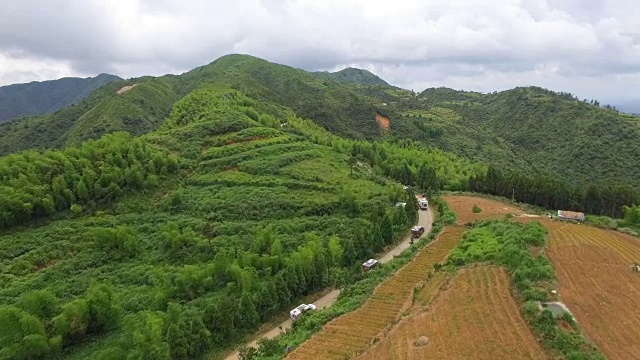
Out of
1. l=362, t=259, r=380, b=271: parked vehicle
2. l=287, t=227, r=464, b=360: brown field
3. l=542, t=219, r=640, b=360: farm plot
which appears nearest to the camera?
l=542, t=219, r=640, b=360: farm plot

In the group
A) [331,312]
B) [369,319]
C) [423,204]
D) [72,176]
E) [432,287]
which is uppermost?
[72,176]

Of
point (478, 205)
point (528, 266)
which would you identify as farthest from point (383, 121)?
point (528, 266)

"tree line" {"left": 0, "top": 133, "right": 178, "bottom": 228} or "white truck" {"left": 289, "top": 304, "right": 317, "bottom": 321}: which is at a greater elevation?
"tree line" {"left": 0, "top": 133, "right": 178, "bottom": 228}

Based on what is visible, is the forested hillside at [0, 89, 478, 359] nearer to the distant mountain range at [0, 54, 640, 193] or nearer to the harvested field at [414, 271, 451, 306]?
the harvested field at [414, 271, 451, 306]

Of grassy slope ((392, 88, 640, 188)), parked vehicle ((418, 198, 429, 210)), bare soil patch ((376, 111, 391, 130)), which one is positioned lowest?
parked vehicle ((418, 198, 429, 210))

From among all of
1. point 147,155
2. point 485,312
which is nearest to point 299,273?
point 485,312

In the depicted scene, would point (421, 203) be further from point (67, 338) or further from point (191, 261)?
point (67, 338)

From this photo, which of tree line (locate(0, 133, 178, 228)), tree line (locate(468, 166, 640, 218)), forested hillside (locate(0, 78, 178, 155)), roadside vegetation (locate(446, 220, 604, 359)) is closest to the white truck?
roadside vegetation (locate(446, 220, 604, 359))

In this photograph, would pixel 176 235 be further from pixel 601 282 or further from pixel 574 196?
pixel 574 196
